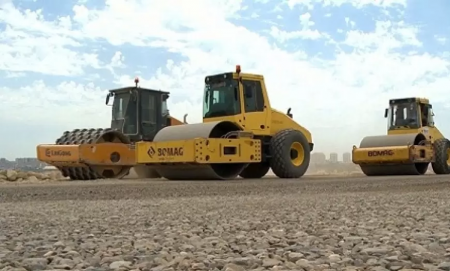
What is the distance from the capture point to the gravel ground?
2.85m

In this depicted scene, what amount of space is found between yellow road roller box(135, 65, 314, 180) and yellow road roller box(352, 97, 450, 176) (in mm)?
4026

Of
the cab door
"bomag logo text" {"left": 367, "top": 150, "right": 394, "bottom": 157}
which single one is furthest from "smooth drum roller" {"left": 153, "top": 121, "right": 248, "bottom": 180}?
"bomag logo text" {"left": 367, "top": 150, "right": 394, "bottom": 157}

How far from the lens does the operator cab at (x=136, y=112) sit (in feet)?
53.8

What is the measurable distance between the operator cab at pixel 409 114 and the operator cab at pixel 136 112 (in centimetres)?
852

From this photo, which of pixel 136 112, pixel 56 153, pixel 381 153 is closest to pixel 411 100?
pixel 381 153

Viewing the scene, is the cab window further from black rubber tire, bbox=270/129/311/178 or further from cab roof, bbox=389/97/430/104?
cab roof, bbox=389/97/430/104

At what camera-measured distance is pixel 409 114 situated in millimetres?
19750

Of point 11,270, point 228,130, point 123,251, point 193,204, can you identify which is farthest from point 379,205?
point 228,130

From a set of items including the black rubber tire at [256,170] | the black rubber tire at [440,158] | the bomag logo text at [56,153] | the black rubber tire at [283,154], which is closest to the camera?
the black rubber tire at [283,154]

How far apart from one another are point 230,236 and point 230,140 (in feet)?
30.4

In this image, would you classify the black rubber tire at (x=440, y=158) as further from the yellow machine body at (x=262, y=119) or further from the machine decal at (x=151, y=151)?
the machine decal at (x=151, y=151)

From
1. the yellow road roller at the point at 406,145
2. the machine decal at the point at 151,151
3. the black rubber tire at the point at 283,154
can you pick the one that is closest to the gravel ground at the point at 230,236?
the machine decal at the point at 151,151

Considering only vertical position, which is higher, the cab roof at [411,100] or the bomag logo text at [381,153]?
the cab roof at [411,100]

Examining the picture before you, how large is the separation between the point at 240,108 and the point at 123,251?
10.9 m
